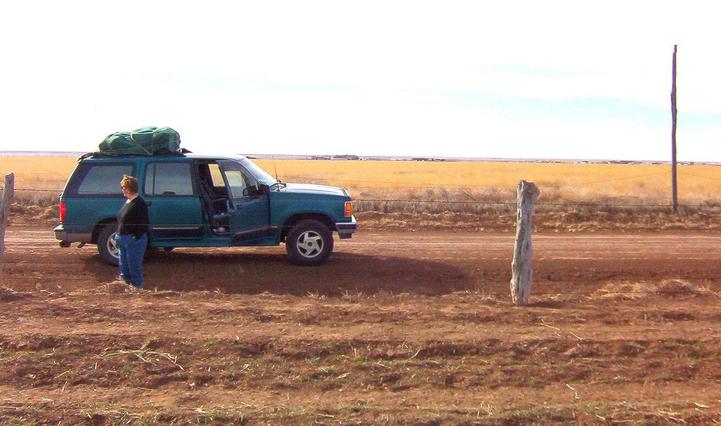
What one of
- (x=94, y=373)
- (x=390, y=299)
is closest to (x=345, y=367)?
(x=94, y=373)

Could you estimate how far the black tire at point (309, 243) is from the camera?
11453 mm

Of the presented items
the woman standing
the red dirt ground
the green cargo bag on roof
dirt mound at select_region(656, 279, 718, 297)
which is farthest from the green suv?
dirt mound at select_region(656, 279, 718, 297)

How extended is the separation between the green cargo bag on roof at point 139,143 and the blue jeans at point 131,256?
2.83 metres

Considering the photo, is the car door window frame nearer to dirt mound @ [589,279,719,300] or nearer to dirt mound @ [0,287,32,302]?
dirt mound @ [0,287,32,302]

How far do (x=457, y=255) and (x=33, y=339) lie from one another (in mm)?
8096

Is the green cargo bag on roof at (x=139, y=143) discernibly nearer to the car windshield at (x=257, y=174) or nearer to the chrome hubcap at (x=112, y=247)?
the car windshield at (x=257, y=174)

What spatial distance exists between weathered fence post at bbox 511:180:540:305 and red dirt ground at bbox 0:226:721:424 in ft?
0.67

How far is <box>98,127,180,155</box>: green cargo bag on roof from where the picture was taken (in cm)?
1154

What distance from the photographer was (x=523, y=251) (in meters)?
7.93

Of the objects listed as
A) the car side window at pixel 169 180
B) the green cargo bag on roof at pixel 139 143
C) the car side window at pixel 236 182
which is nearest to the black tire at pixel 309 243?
the car side window at pixel 236 182

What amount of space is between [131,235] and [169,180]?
248cm

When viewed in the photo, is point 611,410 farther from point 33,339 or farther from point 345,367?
point 33,339

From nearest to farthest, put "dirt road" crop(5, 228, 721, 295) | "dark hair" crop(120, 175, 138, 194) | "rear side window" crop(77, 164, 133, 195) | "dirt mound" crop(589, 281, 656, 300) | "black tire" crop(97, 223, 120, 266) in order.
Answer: "dirt mound" crop(589, 281, 656, 300)
"dark hair" crop(120, 175, 138, 194)
"dirt road" crop(5, 228, 721, 295)
"black tire" crop(97, 223, 120, 266)
"rear side window" crop(77, 164, 133, 195)

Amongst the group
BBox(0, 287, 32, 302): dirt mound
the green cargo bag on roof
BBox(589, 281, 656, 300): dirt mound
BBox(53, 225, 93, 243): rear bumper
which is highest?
the green cargo bag on roof
